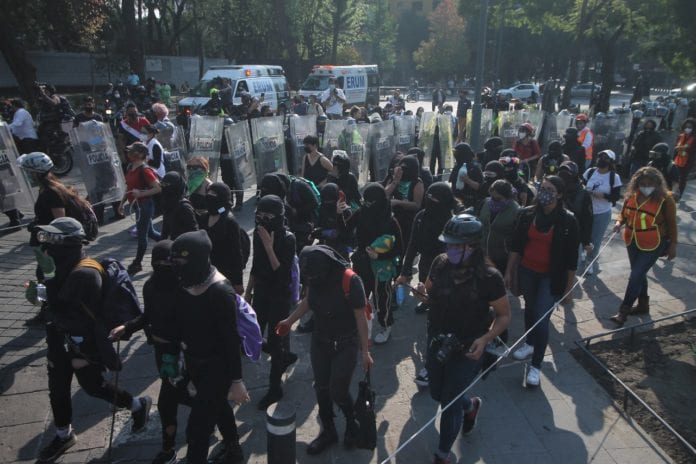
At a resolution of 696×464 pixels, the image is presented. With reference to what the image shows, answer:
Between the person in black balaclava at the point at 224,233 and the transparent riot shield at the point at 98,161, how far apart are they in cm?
530

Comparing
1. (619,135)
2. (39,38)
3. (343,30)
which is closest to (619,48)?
(343,30)

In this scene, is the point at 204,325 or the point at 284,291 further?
the point at 284,291

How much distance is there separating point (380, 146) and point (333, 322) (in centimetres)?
849

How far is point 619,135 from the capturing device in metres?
14.1

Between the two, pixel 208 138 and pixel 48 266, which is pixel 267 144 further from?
pixel 48 266

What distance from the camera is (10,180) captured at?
27.3 ft

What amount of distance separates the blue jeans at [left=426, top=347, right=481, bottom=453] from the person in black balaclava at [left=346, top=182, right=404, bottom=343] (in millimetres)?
1644

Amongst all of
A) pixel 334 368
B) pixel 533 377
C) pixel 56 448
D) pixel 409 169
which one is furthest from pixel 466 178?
pixel 56 448

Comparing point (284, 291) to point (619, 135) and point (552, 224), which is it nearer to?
point (552, 224)

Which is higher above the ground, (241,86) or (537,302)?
(241,86)

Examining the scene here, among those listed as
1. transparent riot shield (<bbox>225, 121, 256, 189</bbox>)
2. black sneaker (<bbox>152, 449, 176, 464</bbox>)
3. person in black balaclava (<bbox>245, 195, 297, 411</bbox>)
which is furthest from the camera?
transparent riot shield (<bbox>225, 121, 256, 189</bbox>)

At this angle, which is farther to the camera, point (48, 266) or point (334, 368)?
point (334, 368)

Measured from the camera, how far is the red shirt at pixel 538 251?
4551mm

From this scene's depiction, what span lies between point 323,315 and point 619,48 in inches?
2436
